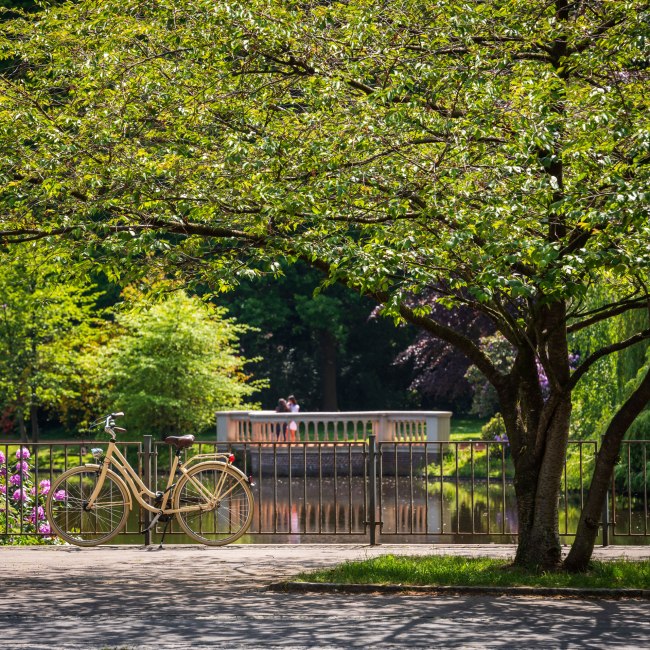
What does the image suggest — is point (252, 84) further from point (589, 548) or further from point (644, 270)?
point (589, 548)

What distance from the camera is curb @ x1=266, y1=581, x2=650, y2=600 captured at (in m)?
10.8

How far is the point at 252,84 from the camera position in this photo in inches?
469

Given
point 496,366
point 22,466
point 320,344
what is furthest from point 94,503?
point 320,344

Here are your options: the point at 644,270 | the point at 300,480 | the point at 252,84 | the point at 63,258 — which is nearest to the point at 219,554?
the point at 63,258

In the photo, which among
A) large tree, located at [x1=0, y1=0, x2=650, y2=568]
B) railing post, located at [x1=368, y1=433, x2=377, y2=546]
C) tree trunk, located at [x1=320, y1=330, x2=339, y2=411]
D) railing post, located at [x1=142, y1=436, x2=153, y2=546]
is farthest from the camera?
tree trunk, located at [x1=320, y1=330, x2=339, y2=411]

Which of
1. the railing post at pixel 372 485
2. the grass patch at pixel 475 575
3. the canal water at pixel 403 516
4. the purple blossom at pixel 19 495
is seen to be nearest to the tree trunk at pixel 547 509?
the grass patch at pixel 475 575

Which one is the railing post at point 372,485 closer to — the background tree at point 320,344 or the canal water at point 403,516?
the canal water at point 403,516

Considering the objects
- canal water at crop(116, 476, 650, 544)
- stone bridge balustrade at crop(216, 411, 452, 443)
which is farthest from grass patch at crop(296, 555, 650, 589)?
stone bridge balustrade at crop(216, 411, 452, 443)

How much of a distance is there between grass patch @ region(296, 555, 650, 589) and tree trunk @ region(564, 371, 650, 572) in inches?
6.9

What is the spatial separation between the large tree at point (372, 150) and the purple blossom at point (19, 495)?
488cm

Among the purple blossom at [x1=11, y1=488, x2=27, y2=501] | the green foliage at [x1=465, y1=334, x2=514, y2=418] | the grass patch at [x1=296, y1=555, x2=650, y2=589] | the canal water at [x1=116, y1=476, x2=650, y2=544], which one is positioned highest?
the green foliage at [x1=465, y1=334, x2=514, y2=418]

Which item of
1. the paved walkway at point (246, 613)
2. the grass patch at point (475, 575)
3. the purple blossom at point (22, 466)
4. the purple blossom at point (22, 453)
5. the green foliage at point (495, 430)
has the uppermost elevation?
the green foliage at point (495, 430)

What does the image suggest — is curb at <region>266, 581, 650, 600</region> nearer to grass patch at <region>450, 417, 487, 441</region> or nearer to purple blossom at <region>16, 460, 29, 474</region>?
purple blossom at <region>16, 460, 29, 474</region>

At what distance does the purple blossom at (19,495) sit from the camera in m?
16.6
